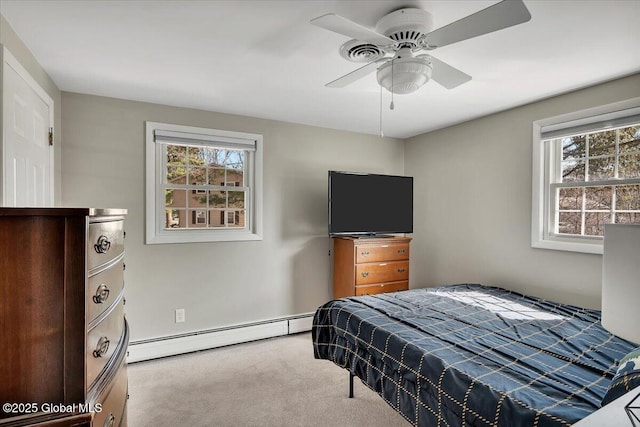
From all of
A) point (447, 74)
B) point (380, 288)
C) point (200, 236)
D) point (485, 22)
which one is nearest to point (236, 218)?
point (200, 236)

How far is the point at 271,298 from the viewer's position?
A: 3.63 metres

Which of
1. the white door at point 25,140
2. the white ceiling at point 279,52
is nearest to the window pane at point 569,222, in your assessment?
the white ceiling at point 279,52

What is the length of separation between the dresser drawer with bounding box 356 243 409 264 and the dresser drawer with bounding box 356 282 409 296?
273 mm

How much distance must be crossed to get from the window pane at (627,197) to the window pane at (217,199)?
3405 millimetres

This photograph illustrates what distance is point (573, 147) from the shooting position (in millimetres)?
2816

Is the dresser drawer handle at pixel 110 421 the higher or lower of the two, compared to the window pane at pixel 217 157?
lower

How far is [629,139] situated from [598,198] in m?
0.47

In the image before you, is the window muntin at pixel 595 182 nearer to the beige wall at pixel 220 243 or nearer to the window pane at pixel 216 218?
the beige wall at pixel 220 243

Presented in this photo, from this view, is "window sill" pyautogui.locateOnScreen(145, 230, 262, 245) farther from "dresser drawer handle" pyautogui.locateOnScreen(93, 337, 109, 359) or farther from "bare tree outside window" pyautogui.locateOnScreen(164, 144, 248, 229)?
"dresser drawer handle" pyautogui.locateOnScreen(93, 337, 109, 359)

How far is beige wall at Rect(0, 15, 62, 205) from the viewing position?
174 centimetres

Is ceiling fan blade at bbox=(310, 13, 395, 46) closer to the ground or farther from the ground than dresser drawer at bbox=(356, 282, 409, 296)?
farther from the ground

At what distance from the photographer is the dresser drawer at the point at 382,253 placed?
3529mm

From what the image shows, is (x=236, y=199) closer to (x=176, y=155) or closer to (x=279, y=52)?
(x=176, y=155)

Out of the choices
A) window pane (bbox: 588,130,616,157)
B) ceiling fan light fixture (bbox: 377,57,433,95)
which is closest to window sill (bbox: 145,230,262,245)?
ceiling fan light fixture (bbox: 377,57,433,95)
